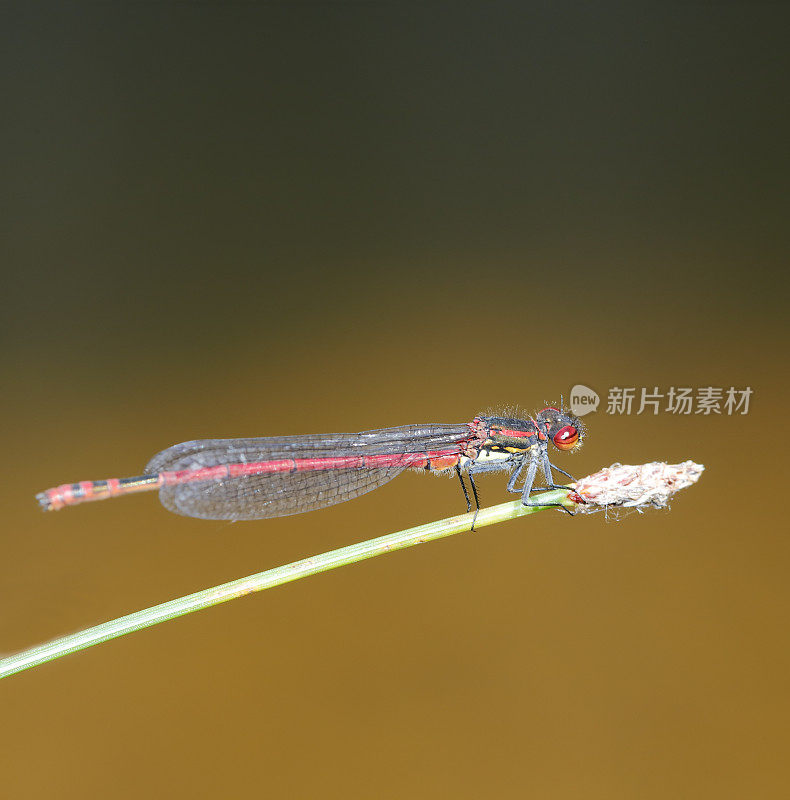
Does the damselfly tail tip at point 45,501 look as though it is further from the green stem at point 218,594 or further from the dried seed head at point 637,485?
the dried seed head at point 637,485

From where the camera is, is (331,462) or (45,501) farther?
(331,462)

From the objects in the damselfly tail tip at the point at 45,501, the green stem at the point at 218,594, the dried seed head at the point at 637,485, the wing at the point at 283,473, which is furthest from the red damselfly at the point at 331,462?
the green stem at the point at 218,594

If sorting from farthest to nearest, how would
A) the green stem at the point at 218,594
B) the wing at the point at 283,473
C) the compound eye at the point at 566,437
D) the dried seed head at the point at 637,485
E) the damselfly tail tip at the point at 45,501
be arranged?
the compound eye at the point at 566,437, the wing at the point at 283,473, the damselfly tail tip at the point at 45,501, the dried seed head at the point at 637,485, the green stem at the point at 218,594

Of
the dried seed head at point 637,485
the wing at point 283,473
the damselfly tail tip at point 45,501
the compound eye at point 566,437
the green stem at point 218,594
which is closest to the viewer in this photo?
the green stem at point 218,594

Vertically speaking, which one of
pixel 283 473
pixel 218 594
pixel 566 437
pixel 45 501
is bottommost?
pixel 218 594

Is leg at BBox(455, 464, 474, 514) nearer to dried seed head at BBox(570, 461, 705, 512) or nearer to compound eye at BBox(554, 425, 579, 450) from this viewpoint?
compound eye at BBox(554, 425, 579, 450)

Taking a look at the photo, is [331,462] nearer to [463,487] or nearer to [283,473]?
[283,473]

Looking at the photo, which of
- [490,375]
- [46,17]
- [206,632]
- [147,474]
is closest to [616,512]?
[147,474]

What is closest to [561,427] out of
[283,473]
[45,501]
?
[283,473]
